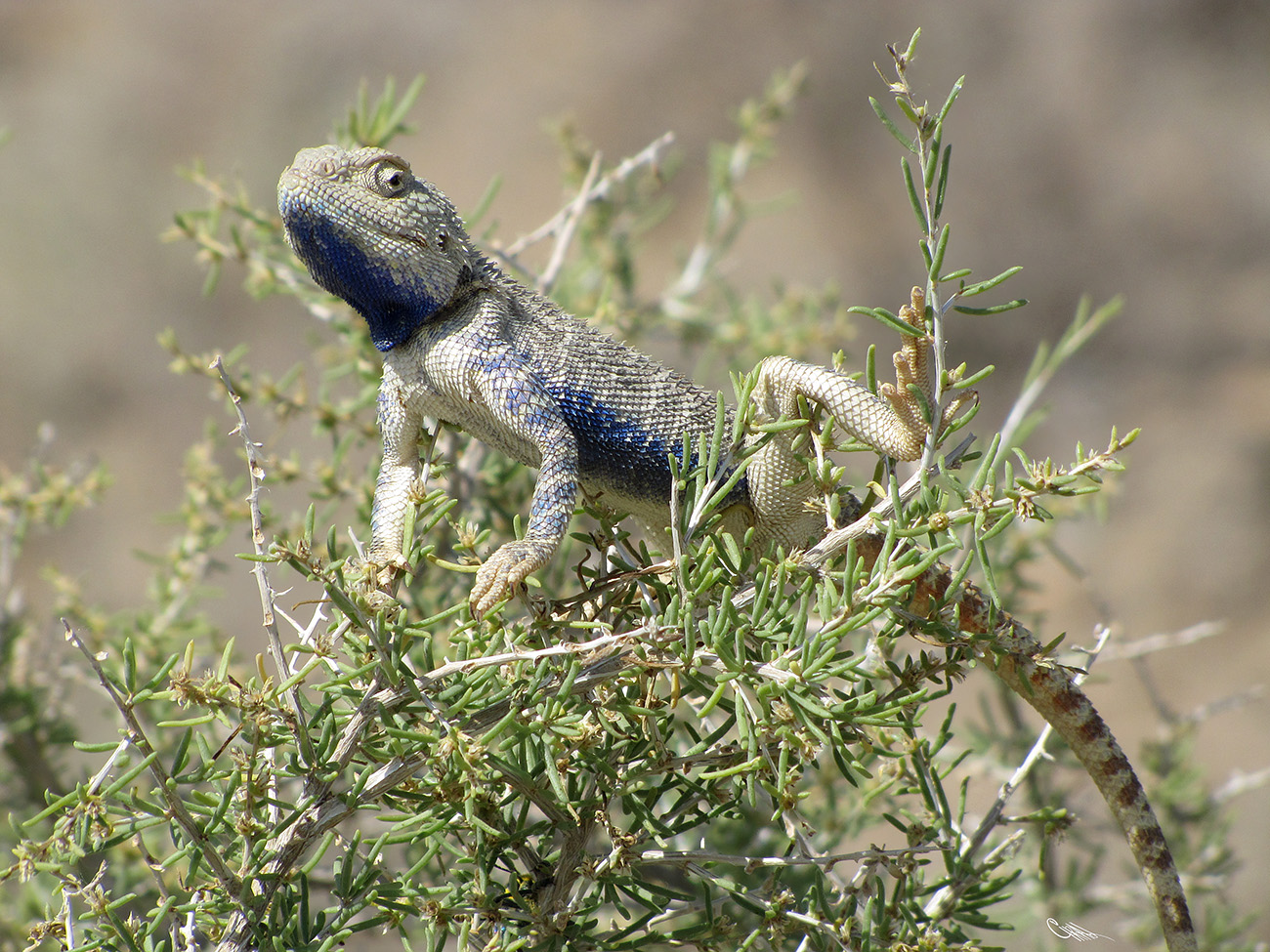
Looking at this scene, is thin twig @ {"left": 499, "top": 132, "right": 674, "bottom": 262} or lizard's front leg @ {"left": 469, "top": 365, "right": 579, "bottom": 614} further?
thin twig @ {"left": 499, "top": 132, "right": 674, "bottom": 262}

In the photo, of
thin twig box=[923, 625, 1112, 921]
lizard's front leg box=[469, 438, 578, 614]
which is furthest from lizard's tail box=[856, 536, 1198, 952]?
lizard's front leg box=[469, 438, 578, 614]

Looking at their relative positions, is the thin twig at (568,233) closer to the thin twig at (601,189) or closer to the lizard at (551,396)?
the thin twig at (601,189)

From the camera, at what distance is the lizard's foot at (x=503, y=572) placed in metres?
1.59

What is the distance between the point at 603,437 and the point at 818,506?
48 cm

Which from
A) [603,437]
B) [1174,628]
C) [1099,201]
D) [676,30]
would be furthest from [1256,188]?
[603,437]

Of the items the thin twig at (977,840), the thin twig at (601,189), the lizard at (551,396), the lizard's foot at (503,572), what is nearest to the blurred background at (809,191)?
the thin twig at (601,189)

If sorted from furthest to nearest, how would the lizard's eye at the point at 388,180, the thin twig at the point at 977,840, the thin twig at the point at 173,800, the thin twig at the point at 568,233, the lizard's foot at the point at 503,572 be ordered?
the thin twig at the point at 568,233
the lizard's eye at the point at 388,180
the thin twig at the point at 977,840
the lizard's foot at the point at 503,572
the thin twig at the point at 173,800

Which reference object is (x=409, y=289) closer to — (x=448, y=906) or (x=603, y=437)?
(x=603, y=437)

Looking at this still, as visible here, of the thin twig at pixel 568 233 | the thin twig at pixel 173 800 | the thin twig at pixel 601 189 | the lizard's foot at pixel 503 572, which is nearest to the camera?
the thin twig at pixel 173 800

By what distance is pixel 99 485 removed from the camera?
2.97 meters

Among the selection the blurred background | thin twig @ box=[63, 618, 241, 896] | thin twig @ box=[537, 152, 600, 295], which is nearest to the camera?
thin twig @ box=[63, 618, 241, 896]

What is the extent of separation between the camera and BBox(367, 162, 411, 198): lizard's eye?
1.91 m

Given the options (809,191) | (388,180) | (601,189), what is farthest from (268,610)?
(809,191)

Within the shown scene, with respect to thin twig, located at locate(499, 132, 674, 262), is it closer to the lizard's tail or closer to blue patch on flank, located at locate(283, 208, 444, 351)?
blue patch on flank, located at locate(283, 208, 444, 351)
